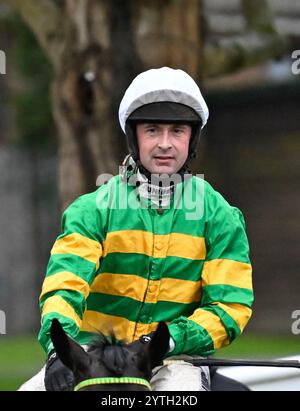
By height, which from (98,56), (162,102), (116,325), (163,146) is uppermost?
(98,56)

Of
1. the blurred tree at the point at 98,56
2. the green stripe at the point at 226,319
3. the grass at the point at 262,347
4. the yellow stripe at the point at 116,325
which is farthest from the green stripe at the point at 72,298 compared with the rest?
the grass at the point at 262,347

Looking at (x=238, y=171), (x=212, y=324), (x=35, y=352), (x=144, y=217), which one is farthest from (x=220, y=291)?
(x=238, y=171)

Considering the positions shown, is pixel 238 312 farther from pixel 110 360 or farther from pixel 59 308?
pixel 110 360

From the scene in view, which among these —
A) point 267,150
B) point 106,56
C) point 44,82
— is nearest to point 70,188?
point 106,56

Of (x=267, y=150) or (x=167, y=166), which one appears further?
(x=267, y=150)

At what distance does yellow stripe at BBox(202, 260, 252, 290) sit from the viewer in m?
3.85

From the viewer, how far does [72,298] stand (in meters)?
3.62

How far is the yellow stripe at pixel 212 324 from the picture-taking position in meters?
3.76

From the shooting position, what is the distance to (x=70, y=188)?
10.5 metres

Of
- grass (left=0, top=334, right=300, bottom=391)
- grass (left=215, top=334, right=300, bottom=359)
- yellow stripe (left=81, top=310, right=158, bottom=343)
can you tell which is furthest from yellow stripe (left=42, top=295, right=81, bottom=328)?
grass (left=215, top=334, right=300, bottom=359)

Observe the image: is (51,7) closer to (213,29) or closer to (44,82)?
(213,29)

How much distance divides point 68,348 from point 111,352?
0.39ft

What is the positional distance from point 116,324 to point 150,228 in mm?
346

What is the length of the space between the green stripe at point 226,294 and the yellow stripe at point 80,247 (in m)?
0.39
